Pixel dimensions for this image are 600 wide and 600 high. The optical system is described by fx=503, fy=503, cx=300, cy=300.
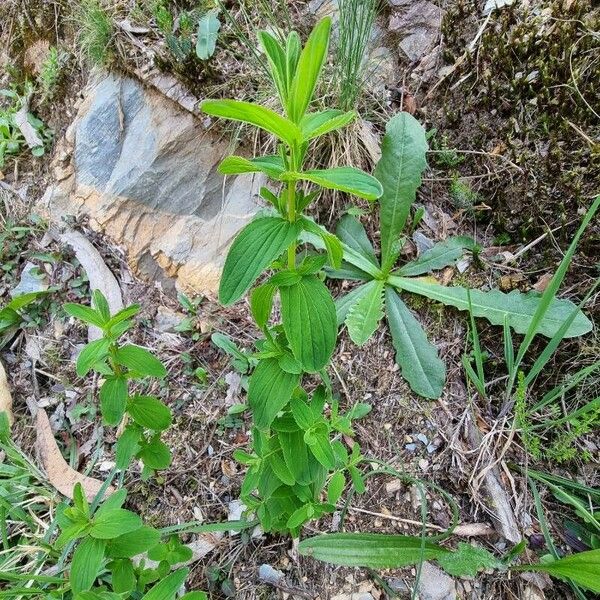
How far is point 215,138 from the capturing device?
2.25 m

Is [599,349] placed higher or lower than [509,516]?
higher

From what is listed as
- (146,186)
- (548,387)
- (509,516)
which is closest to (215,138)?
(146,186)

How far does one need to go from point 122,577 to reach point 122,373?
0.51m

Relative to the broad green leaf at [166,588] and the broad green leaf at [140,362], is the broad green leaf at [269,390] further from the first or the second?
the broad green leaf at [166,588]

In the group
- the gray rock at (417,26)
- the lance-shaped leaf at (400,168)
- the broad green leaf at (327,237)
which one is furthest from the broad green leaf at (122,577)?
the gray rock at (417,26)

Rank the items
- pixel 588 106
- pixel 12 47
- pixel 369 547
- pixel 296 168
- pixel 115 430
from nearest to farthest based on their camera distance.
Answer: pixel 296 168
pixel 369 547
pixel 588 106
pixel 115 430
pixel 12 47

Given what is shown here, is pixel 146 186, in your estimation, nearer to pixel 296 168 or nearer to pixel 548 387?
pixel 296 168

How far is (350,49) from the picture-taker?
1871 millimetres

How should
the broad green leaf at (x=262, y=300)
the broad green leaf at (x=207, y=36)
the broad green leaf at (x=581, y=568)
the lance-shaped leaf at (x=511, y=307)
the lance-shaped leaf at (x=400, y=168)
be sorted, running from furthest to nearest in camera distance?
1. the broad green leaf at (x=207, y=36)
2. the lance-shaped leaf at (x=400, y=168)
3. the lance-shaped leaf at (x=511, y=307)
4. the broad green leaf at (x=581, y=568)
5. the broad green leaf at (x=262, y=300)

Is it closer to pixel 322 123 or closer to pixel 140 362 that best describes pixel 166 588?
pixel 140 362

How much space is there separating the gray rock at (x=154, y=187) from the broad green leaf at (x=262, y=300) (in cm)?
104

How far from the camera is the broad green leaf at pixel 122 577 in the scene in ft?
4.15

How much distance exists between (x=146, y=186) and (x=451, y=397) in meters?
1.58

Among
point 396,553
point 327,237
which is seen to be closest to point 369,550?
point 396,553
